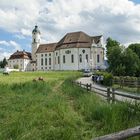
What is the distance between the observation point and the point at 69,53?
115 metres

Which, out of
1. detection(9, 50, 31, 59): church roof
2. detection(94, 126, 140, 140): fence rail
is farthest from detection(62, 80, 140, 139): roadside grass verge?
detection(9, 50, 31, 59): church roof

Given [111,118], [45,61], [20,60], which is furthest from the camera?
[20,60]

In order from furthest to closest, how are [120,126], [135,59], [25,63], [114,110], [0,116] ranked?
[25,63]
[135,59]
[0,116]
[114,110]
[120,126]

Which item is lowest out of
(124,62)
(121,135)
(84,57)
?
(121,135)

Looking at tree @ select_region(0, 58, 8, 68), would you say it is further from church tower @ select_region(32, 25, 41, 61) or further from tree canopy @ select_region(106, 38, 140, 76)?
tree canopy @ select_region(106, 38, 140, 76)

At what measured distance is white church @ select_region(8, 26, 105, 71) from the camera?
112 m

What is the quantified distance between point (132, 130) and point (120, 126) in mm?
4360

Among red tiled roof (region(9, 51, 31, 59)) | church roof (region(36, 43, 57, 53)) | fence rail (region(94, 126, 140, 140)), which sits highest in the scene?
church roof (region(36, 43, 57, 53))

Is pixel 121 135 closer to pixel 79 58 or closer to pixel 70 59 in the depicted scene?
pixel 79 58

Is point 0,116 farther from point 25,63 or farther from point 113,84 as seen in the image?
point 25,63

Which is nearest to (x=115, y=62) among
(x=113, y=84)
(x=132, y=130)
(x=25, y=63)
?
(x=113, y=84)

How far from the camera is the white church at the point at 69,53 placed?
11219cm

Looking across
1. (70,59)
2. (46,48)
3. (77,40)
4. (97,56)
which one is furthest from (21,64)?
(97,56)

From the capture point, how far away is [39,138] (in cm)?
842
